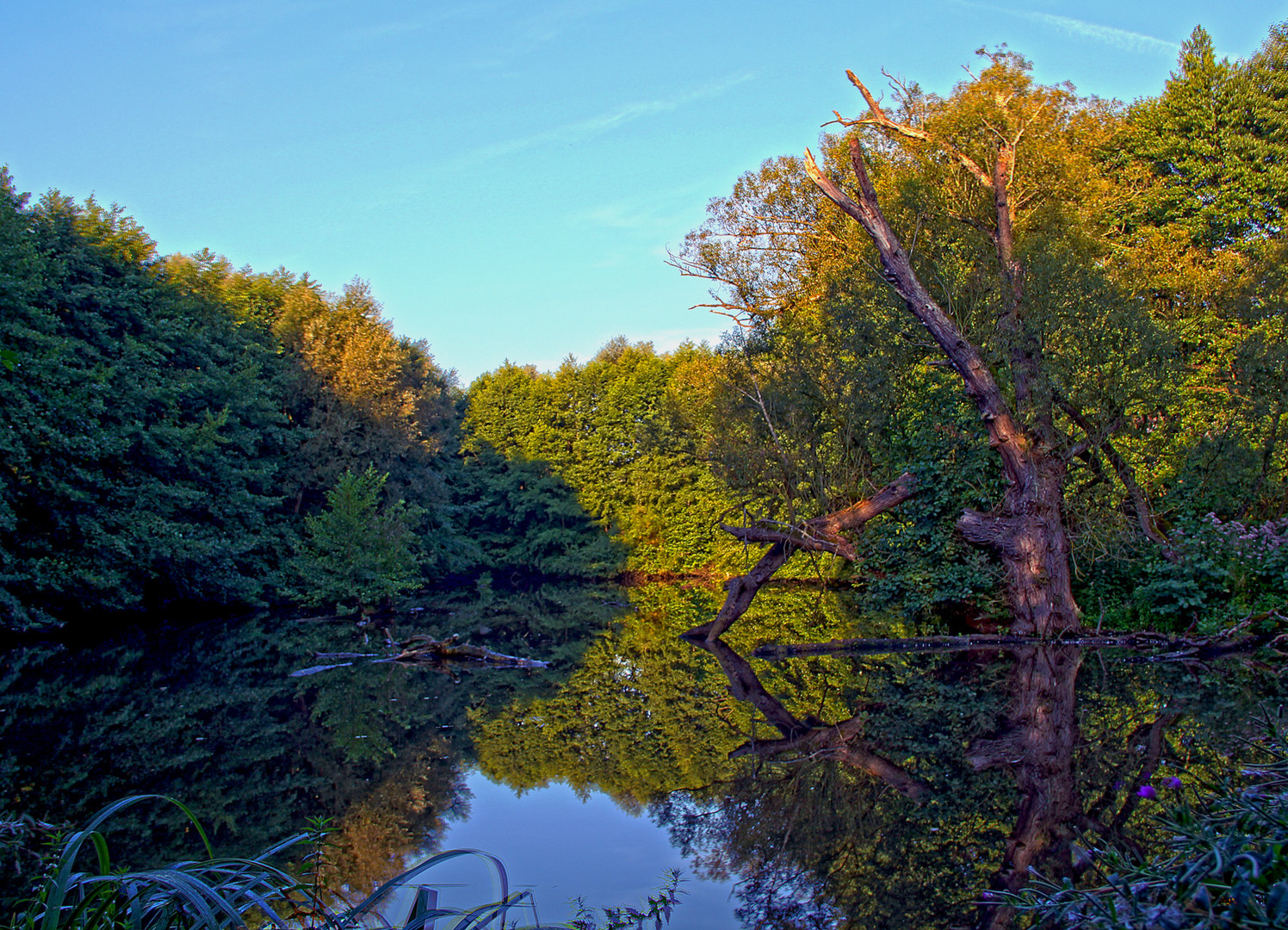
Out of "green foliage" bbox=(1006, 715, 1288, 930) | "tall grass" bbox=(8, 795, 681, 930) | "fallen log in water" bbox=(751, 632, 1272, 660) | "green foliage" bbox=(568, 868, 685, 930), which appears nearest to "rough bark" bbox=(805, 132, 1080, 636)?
"fallen log in water" bbox=(751, 632, 1272, 660)

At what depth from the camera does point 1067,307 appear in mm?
11281

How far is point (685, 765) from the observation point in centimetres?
503

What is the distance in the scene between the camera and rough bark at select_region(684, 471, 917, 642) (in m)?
11.5

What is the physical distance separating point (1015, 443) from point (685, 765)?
776cm

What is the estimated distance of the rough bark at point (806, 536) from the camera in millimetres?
11469

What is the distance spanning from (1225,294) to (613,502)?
24324mm

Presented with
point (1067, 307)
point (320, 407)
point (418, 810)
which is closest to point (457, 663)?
point (418, 810)

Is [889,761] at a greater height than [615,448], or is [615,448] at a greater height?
[615,448]

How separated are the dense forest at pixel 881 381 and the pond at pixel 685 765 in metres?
2.93

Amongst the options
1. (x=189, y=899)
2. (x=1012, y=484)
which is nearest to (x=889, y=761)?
(x=189, y=899)

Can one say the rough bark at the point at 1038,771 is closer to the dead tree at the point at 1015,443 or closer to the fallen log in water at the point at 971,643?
the fallen log in water at the point at 971,643

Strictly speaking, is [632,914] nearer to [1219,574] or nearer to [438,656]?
[438,656]

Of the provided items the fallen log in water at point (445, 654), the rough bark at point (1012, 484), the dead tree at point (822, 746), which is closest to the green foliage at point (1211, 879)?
the dead tree at point (822, 746)

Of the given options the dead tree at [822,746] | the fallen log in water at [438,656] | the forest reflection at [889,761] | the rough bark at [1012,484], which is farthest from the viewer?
the rough bark at [1012,484]
